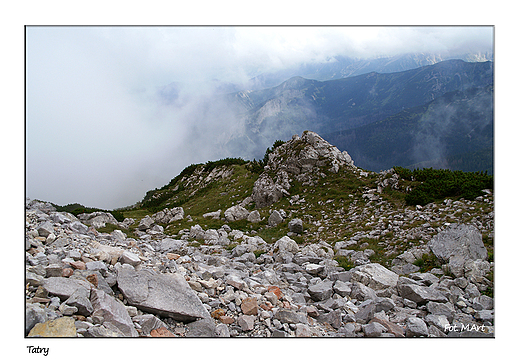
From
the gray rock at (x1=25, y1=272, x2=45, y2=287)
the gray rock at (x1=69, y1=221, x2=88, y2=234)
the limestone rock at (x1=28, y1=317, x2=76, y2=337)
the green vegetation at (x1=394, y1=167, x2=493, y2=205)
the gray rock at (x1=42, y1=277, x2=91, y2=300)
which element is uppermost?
the green vegetation at (x1=394, y1=167, x2=493, y2=205)

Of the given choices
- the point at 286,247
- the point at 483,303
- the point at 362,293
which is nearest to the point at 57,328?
the point at 362,293

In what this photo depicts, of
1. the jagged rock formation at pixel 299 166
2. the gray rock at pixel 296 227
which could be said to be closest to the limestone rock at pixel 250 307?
the gray rock at pixel 296 227

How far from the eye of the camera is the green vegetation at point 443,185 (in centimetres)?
1529

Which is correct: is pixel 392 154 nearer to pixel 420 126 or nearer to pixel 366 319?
pixel 420 126

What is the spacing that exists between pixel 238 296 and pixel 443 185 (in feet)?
54.3

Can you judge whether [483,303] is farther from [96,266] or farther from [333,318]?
[96,266]

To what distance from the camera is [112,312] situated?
5.07 m

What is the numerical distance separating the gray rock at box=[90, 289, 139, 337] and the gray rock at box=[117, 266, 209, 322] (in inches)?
14.9

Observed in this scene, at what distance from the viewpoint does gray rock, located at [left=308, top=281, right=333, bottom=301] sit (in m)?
8.13

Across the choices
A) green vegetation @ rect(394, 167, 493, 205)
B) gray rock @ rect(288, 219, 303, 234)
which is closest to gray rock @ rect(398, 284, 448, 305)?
green vegetation @ rect(394, 167, 493, 205)

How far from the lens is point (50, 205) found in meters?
11.6

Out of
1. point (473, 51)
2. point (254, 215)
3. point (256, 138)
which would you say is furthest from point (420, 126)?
point (473, 51)

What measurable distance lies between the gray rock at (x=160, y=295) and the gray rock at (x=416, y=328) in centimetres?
478

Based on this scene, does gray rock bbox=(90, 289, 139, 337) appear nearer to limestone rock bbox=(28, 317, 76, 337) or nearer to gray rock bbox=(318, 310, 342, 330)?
limestone rock bbox=(28, 317, 76, 337)
